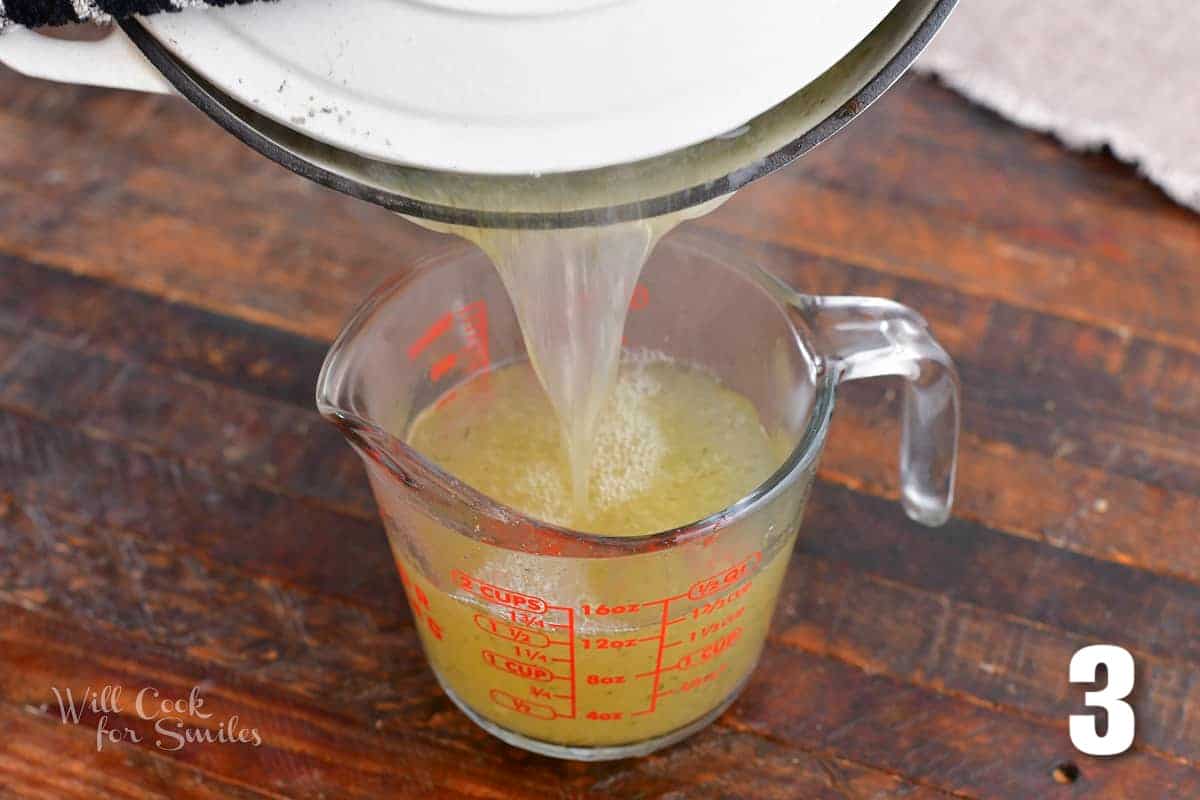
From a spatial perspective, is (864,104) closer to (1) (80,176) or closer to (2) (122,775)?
(2) (122,775)

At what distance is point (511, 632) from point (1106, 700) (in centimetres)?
41

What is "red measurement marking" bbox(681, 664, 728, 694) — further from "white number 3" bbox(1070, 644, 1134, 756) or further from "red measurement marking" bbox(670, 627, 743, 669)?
"white number 3" bbox(1070, 644, 1134, 756)

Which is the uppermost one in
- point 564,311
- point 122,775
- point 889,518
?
point 564,311

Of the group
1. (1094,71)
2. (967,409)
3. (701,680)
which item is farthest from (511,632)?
(1094,71)

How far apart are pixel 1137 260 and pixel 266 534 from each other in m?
0.77

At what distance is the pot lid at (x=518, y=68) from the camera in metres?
0.52

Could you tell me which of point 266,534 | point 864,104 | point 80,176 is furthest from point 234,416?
point 864,104

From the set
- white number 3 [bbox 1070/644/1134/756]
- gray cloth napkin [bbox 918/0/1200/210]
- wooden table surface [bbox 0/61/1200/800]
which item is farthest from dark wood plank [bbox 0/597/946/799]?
gray cloth napkin [bbox 918/0/1200/210]

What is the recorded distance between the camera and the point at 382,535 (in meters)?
1.00

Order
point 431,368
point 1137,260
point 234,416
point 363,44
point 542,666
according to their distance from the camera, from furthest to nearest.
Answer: point 1137,260 < point 234,416 < point 431,368 < point 542,666 < point 363,44

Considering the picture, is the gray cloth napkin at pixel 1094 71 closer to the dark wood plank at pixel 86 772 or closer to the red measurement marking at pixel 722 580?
the red measurement marking at pixel 722 580

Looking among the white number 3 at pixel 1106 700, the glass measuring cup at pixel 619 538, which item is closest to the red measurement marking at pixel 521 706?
the glass measuring cup at pixel 619 538

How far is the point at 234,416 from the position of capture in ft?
3.52

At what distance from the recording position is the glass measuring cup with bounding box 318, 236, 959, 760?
75 cm
